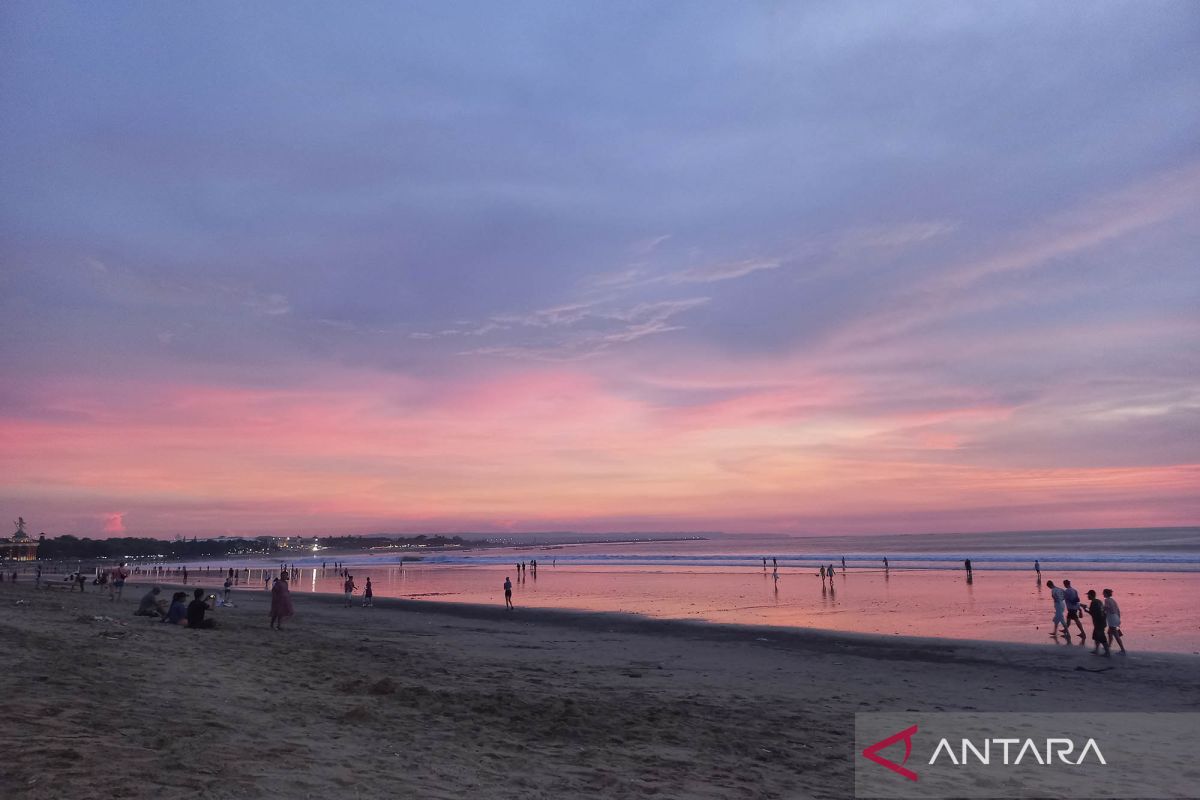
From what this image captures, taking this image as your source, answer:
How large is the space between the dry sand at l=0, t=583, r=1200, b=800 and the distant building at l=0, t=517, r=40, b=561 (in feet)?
569

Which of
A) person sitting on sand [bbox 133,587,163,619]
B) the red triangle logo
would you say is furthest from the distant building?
the red triangle logo

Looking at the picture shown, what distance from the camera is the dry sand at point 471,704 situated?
753 cm

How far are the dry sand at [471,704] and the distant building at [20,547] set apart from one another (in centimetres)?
17351

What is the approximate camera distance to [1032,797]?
8688 mm

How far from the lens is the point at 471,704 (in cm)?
1230

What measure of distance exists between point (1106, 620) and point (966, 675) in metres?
6.10

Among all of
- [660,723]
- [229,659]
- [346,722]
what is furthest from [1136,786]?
[229,659]

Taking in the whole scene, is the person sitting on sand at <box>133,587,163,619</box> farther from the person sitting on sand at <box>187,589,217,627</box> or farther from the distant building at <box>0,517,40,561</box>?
the distant building at <box>0,517,40,561</box>

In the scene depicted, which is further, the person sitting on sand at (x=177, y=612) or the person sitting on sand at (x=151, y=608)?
the person sitting on sand at (x=151, y=608)

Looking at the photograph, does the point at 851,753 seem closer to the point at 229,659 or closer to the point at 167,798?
the point at 167,798

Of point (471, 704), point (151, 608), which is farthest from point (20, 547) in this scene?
point (471, 704)

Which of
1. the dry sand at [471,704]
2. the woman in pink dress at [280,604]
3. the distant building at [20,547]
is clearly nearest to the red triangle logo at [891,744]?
the dry sand at [471,704]

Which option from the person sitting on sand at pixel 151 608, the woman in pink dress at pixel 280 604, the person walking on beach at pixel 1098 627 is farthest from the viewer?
the woman in pink dress at pixel 280 604

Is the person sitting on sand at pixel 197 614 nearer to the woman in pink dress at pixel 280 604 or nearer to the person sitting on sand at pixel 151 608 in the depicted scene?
the woman in pink dress at pixel 280 604
